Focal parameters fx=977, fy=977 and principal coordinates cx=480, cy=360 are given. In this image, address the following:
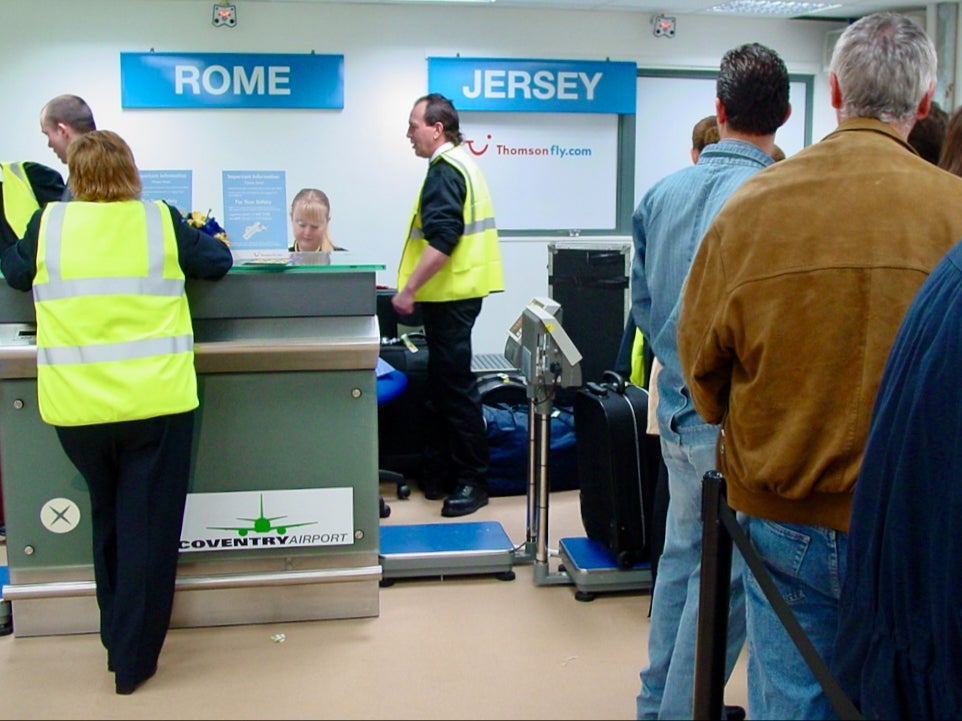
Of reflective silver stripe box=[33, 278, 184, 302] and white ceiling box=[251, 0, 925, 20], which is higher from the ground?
white ceiling box=[251, 0, 925, 20]

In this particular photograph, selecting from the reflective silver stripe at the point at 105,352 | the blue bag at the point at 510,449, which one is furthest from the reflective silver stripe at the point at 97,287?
the blue bag at the point at 510,449

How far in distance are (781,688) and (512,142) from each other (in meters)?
5.79

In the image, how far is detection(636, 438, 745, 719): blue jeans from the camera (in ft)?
6.68

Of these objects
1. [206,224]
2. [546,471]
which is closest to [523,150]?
[546,471]

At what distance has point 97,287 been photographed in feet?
8.27

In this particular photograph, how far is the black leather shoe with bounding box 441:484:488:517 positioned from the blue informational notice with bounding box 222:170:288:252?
5.08ft

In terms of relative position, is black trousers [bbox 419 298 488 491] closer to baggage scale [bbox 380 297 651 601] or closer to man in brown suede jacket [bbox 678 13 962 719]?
baggage scale [bbox 380 297 651 601]

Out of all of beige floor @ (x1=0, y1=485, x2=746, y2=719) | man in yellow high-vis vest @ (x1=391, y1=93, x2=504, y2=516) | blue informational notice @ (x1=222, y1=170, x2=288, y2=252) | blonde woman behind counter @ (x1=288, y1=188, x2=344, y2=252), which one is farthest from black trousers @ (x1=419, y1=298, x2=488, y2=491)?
blue informational notice @ (x1=222, y1=170, x2=288, y2=252)

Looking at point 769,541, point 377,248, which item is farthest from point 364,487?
point 377,248

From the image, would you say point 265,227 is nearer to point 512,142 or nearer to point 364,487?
point 364,487

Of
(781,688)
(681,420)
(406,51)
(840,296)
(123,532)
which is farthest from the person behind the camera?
(406,51)

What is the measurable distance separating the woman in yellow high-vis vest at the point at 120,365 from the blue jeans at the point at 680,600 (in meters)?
1.33

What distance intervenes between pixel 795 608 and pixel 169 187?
214cm

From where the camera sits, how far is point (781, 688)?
1536 mm
